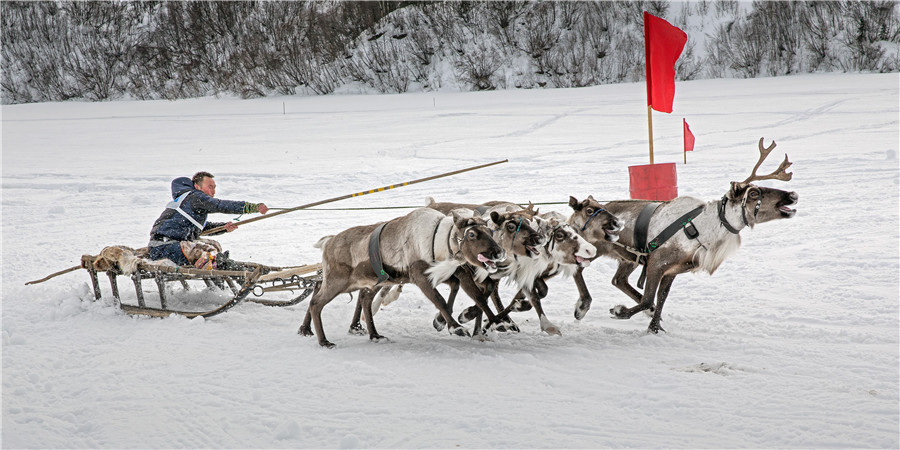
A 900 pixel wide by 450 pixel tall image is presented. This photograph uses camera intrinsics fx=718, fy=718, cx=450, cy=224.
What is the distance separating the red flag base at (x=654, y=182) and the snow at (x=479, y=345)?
3.21ft

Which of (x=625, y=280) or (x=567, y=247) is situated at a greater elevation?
(x=567, y=247)

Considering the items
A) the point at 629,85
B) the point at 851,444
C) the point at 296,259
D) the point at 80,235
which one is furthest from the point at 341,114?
the point at 851,444

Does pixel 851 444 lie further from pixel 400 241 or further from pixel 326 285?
pixel 326 285

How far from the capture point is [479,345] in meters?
5.82

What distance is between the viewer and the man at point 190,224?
23.2ft

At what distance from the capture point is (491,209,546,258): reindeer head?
582cm

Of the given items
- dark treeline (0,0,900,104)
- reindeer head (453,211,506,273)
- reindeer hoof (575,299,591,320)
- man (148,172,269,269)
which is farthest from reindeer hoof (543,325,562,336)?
dark treeline (0,0,900,104)

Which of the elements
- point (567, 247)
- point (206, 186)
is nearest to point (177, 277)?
point (206, 186)

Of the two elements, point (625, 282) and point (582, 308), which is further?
point (625, 282)

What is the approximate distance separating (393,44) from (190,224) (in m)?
23.6

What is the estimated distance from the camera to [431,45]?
98.2 ft

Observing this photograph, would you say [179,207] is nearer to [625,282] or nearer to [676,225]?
[625,282]

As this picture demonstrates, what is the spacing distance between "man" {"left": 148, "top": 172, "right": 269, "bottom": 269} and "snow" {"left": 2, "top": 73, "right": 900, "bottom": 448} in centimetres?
65

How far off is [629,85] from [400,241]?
74.7 ft
